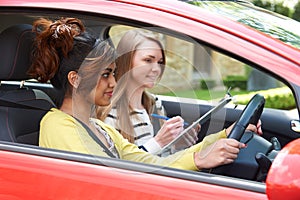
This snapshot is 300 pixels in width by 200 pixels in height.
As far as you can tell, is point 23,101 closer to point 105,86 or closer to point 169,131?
point 105,86

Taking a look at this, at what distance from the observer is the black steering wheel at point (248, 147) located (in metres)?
2.37

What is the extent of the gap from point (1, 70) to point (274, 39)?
3.72ft

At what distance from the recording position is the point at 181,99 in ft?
8.20

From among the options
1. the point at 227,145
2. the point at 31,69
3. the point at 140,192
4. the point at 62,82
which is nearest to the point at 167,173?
the point at 140,192

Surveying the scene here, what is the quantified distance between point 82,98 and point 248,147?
676 millimetres

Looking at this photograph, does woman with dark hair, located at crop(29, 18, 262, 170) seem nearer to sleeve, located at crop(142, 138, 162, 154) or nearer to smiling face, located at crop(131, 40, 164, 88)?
sleeve, located at crop(142, 138, 162, 154)

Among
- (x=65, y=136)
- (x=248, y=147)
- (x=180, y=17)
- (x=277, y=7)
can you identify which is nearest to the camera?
(x=180, y=17)

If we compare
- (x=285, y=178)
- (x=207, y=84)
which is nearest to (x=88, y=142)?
(x=207, y=84)

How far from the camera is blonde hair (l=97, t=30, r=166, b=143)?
2436 millimetres

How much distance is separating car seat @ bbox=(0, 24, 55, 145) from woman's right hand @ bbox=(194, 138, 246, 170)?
2.19 feet

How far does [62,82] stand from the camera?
2.77 metres

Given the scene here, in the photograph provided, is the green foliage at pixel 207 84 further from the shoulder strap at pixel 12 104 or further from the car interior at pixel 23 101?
the shoulder strap at pixel 12 104

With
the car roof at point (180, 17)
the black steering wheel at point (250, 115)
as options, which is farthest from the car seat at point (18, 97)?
the black steering wheel at point (250, 115)

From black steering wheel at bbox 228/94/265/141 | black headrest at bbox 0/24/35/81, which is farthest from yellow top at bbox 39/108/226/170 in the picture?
black headrest at bbox 0/24/35/81
